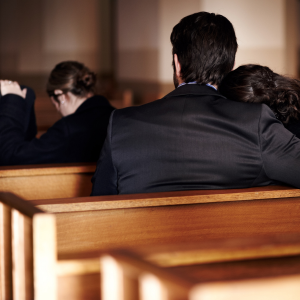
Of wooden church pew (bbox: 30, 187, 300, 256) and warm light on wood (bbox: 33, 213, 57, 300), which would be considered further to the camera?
wooden church pew (bbox: 30, 187, 300, 256)

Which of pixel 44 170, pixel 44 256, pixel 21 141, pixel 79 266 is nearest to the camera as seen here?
pixel 44 256

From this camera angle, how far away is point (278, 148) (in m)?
1.52

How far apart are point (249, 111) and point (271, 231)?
0.39 m

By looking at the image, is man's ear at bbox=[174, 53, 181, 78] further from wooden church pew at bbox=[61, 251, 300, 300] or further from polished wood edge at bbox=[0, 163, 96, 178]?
wooden church pew at bbox=[61, 251, 300, 300]

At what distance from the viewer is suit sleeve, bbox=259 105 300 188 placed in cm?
152

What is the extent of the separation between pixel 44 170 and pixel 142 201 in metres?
0.93

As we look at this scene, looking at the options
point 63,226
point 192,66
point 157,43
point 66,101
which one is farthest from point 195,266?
point 157,43

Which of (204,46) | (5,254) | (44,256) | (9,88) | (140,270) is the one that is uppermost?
(204,46)

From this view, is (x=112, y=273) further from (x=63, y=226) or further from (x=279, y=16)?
(x=279, y=16)

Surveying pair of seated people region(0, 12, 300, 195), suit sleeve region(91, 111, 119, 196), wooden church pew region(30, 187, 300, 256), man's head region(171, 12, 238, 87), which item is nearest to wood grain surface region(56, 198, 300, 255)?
wooden church pew region(30, 187, 300, 256)

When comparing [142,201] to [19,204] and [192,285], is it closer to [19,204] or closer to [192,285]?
[19,204]

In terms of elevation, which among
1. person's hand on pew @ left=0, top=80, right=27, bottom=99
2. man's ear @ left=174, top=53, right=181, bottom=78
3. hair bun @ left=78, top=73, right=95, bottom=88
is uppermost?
man's ear @ left=174, top=53, right=181, bottom=78

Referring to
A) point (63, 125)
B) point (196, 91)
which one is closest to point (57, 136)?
point (63, 125)

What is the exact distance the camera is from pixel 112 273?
74 centimetres
